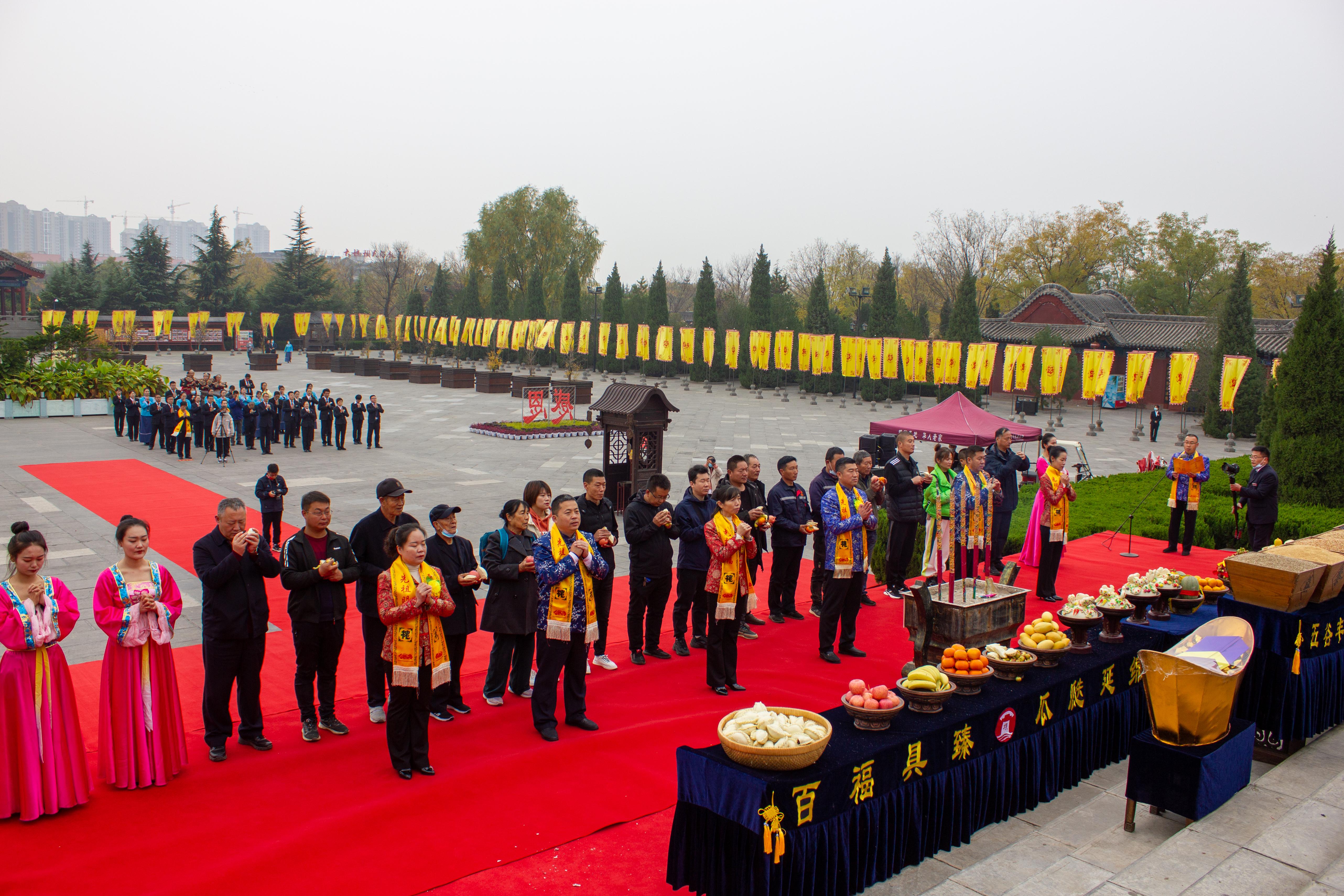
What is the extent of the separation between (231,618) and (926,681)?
12.3ft

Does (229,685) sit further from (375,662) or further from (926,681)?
(926,681)

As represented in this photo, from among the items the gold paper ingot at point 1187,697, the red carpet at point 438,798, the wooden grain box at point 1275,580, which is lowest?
the red carpet at point 438,798

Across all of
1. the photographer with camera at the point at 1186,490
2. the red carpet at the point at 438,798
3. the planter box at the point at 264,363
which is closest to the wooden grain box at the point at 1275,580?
the red carpet at the point at 438,798

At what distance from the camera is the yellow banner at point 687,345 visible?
130 feet

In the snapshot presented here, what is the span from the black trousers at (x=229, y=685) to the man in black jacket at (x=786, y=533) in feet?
13.6

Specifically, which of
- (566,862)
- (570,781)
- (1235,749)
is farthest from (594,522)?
(1235,749)

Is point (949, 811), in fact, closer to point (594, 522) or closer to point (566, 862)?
point (566, 862)

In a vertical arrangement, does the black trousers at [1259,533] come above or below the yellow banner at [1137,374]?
below

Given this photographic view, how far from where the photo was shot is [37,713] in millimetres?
4352

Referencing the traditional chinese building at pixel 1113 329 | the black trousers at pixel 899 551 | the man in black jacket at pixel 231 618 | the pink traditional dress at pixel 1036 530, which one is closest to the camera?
the man in black jacket at pixel 231 618

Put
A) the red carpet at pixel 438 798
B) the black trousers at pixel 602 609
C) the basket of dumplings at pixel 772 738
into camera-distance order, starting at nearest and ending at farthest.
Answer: the basket of dumplings at pixel 772 738
the red carpet at pixel 438 798
the black trousers at pixel 602 609

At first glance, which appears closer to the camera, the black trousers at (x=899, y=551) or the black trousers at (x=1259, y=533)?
the black trousers at (x=899, y=551)

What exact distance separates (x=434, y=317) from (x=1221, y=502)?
44.2m

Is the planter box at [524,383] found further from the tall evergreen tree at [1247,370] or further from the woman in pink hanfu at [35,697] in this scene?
the woman in pink hanfu at [35,697]
